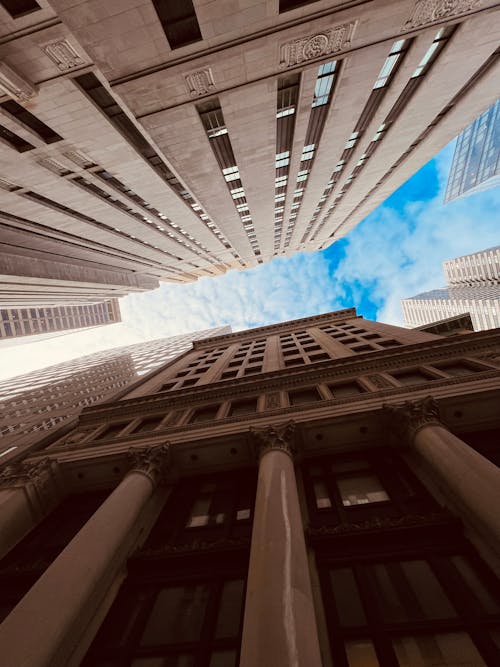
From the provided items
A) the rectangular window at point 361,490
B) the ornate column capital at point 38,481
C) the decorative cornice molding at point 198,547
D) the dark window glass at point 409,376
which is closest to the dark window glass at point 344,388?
the dark window glass at point 409,376

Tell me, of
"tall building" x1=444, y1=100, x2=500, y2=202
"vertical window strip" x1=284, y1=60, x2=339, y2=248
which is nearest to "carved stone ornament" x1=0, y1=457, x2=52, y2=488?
"vertical window strip" x1=284, y1=60, x2=339, y2=248

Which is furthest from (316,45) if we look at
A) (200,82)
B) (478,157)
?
(478,157)

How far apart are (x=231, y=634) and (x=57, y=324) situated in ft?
410

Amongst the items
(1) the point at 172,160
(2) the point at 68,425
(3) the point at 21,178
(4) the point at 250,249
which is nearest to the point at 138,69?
(1) the point at 172,160

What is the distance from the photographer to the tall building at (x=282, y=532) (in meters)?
8.25

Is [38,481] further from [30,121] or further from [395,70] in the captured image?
[395,70]

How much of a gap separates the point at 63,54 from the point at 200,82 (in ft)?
22.0

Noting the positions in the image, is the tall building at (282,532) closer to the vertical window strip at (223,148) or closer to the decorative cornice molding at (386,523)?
the decorative cornice molding at (386,523)

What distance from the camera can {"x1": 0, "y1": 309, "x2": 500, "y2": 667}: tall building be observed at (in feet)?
27.1

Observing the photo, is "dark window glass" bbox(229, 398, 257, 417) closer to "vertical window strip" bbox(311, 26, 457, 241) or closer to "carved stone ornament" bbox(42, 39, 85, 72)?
"carved stone ornament" bbox(42, 39, 85, 72)

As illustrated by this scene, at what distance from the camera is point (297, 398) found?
22188mm

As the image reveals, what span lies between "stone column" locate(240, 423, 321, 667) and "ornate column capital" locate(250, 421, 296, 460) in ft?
9.17

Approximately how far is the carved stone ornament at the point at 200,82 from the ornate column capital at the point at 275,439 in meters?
19.4

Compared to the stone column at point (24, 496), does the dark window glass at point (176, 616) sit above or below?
below
